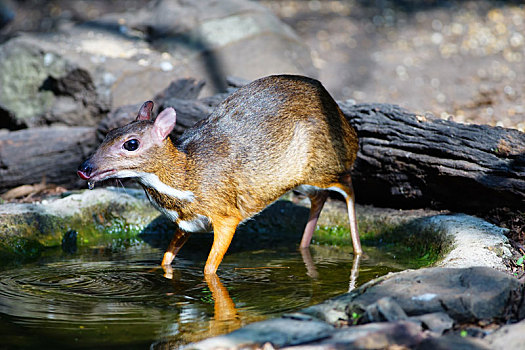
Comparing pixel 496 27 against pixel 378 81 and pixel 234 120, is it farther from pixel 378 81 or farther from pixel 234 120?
pixel 234 120

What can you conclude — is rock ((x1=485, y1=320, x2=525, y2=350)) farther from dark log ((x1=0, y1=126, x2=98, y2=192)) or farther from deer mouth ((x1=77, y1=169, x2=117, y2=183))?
dark log ((x1=0, y1=126, x2=98, y2=192))

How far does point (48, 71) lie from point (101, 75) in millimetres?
967

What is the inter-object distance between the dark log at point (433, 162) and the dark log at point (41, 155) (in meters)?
3.47

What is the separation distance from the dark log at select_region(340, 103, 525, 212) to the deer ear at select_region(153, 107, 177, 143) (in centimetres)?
234

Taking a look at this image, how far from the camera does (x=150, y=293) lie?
481 centimetres

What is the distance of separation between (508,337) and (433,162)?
3.04 m

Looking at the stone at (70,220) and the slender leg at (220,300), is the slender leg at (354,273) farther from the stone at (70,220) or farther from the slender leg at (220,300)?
the stone at (70,220)

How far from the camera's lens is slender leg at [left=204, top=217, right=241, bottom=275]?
210 inches

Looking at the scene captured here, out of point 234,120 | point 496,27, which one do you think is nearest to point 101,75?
point 234,120

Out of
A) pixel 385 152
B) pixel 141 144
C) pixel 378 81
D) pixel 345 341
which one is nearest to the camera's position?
pixel 345 341

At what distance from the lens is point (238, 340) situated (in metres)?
3.36

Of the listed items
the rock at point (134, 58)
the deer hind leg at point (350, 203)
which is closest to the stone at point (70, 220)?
the deer hind leg at point (350, 203)

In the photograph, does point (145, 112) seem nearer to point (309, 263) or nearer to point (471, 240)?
point (309, 263)

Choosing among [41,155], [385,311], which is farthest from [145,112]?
[41,155]
